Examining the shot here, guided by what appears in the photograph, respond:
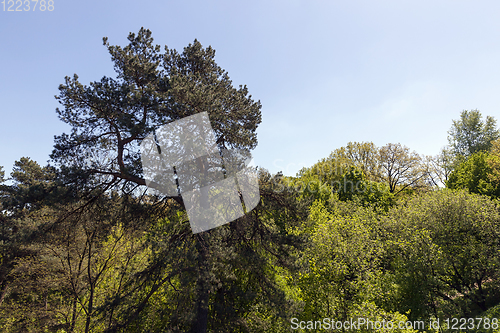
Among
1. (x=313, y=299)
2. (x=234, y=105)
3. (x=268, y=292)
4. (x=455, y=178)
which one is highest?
(x=234, y=105)

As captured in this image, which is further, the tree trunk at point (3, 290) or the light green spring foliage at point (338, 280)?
the tree trunk at point (3, 290)

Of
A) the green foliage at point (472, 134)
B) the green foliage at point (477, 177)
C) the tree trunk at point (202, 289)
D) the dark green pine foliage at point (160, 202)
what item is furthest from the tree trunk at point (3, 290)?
the green foliage at point (472, 134)

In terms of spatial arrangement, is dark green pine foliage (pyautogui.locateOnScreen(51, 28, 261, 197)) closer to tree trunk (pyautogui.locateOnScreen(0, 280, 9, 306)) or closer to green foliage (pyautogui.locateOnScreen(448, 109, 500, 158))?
tree trunk (pyautogui.locateOnScreen(0, 280, 9, 306))

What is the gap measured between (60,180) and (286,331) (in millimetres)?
12299

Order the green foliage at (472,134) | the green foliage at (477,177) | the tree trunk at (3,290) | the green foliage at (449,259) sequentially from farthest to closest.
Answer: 1. the green foliage at (472,134)
2. the green foliage at (477,177)
3. the tree trunk at (3,290)
4. the green foliage at (449,259)

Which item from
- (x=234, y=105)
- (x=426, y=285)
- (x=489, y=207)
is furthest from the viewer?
(x=489, y=207)

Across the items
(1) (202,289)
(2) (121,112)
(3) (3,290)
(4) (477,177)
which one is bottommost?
(1) (202,289)

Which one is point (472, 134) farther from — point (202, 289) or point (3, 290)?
point (3, 290)

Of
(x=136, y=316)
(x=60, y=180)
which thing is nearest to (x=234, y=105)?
(x=60, y=180)

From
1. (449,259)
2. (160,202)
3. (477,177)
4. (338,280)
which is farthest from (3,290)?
(477,177)

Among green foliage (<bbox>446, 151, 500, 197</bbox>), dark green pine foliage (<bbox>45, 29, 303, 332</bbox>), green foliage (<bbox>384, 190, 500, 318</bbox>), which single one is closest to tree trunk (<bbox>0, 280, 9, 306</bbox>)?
dark green pine foliage (<bbox>45, 29, 303, 332</bbox>)

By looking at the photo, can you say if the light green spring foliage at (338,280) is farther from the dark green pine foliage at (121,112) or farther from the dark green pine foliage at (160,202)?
the dark green pine foliage at (121,112)

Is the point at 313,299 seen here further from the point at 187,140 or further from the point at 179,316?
the point at 187,140

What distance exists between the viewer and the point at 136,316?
9164mm
